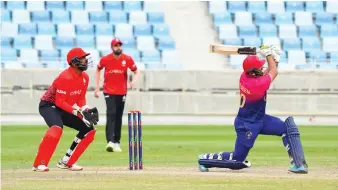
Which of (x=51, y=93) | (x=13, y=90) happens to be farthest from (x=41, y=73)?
(x=51, y=93)

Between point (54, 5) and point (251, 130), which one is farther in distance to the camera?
point (54, 5)

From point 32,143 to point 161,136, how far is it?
347cm

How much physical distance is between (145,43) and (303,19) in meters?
6.35

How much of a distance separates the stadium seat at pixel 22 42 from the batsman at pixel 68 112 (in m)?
18.5

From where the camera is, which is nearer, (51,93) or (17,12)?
(51,93)

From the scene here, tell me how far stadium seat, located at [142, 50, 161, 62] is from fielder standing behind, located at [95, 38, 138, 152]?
45.8ft

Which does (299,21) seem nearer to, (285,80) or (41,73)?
(285,80)

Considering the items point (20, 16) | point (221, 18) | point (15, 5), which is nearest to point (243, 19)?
point (221, 18)

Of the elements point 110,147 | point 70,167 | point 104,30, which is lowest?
point 110,147

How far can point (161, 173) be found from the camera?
13.4 m

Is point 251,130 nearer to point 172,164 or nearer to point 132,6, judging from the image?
point 172,164

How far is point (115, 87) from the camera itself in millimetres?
18312

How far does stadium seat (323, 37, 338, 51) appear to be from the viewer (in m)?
34.4

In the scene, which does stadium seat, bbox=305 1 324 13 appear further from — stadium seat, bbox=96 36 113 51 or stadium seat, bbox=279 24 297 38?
stadium seat, bbox=96 36 113 51
